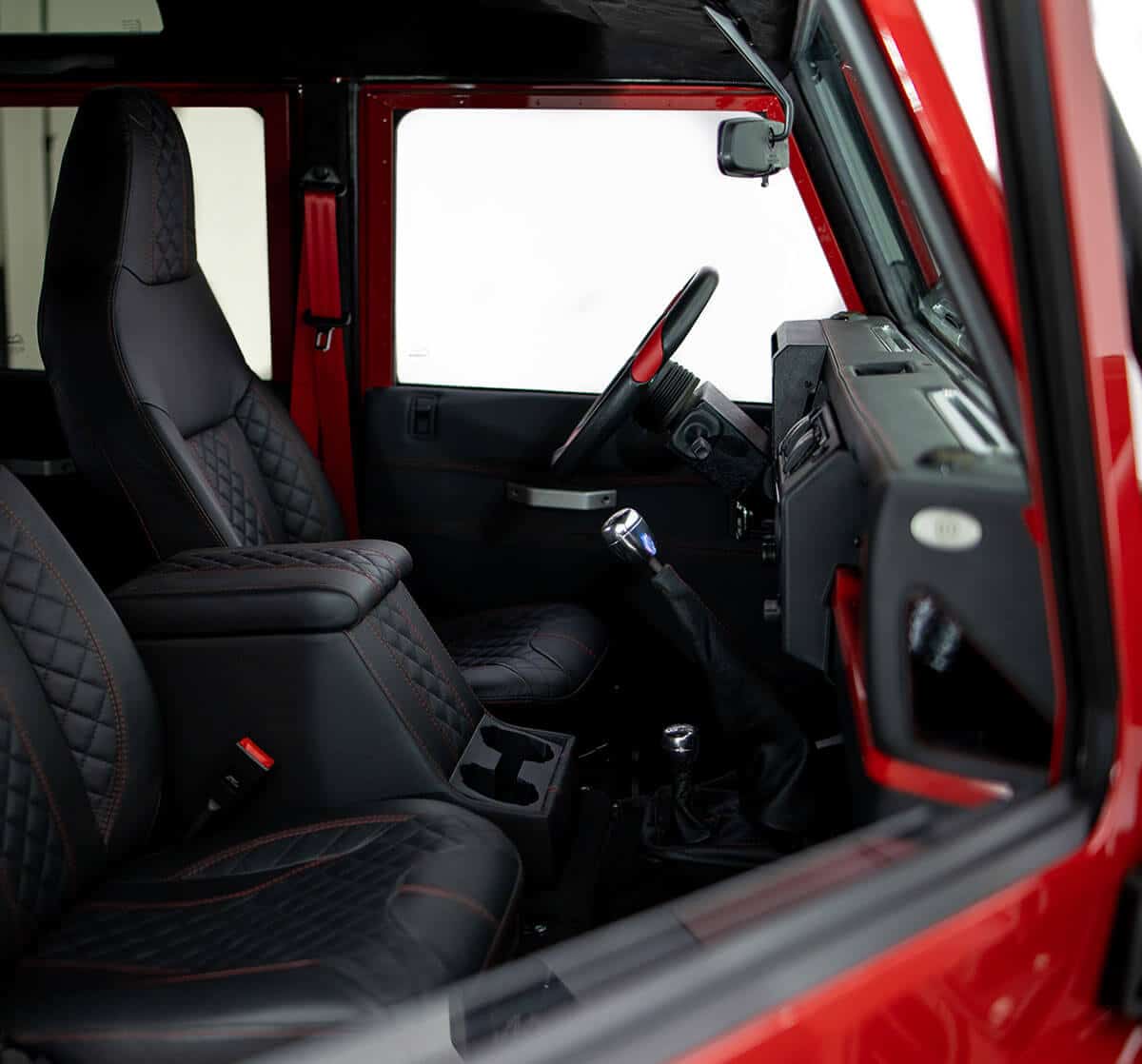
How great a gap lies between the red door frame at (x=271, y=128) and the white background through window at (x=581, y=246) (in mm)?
283

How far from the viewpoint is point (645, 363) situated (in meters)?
2.12

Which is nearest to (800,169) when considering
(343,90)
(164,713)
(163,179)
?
(343,90)

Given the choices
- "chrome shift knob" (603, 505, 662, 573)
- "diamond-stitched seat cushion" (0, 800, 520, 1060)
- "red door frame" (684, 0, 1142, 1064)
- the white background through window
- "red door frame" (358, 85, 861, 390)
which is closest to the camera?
"red door frame" (684, 0, 1142, 1064)

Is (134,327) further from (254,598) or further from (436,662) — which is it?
(436,662)

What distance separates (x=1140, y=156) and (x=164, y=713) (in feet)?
4.35

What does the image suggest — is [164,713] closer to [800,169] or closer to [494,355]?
[494,355]

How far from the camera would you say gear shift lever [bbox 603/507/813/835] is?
1.52 metres

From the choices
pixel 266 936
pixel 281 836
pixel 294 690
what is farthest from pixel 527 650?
pixel 266 936

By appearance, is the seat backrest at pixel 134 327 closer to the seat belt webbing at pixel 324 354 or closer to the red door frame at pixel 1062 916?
the seat belt webbing at pixel 324 354

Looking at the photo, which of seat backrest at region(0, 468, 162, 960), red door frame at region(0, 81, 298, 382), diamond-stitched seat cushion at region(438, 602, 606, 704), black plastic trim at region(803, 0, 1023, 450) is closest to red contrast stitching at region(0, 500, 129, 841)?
seat backrest at region(0, 468, 162, 960)

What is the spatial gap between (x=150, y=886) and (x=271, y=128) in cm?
201

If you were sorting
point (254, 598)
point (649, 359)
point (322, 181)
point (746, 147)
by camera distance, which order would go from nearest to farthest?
point (254, 598) → point (746, 147) → point (649, 359) → point (322, 181)

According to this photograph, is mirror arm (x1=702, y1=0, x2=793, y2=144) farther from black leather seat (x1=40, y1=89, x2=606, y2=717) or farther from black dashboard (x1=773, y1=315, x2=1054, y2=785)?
black dashboard (x1=773, y1=315, x2=1054, y2=785)

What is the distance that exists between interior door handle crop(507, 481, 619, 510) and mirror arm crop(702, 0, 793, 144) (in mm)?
941
